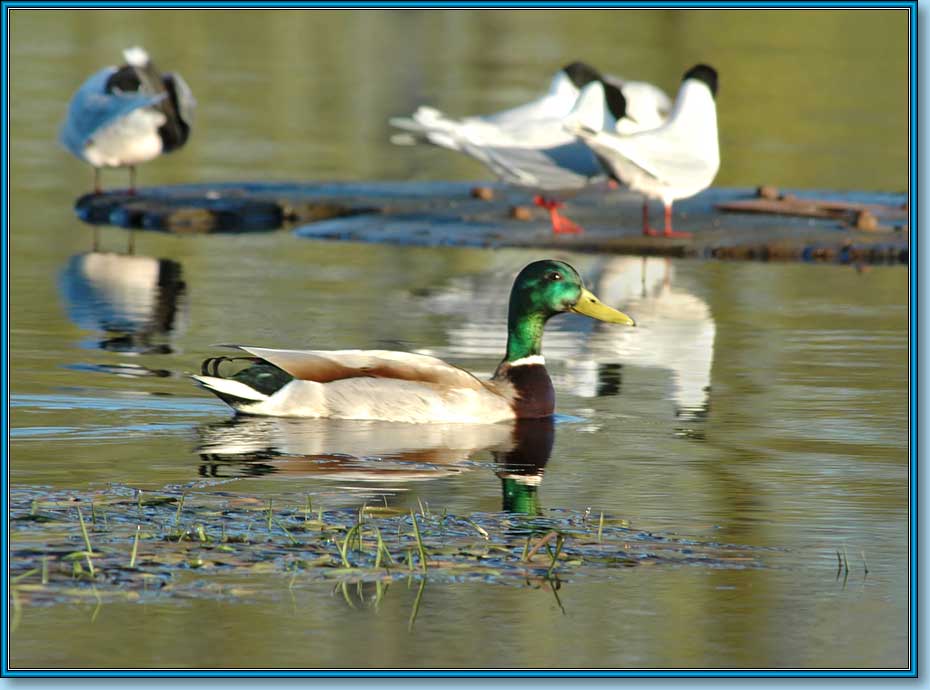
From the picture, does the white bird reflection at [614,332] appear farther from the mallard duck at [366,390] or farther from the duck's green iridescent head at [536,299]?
the mallard duck at [366,390]

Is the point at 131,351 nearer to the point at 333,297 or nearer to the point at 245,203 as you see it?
the point at 333,297

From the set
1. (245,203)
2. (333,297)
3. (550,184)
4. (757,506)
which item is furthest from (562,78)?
(757,506)

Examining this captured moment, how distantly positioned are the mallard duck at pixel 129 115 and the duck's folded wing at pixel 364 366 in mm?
10299

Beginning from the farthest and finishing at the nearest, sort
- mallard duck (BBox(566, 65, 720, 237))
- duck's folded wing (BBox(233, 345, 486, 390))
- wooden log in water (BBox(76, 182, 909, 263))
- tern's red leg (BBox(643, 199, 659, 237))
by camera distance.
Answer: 1. tern's red leg (BBox(643, 199, 659, 237))
2. wooden log in water (BBox(76, 182, 909, 263))
3. mallard duck (BBox(566, 65, 720, 237))
4. duck's folded wing (BBox(233, 345, 486, 390))

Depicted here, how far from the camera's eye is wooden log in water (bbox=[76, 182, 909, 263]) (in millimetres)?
18703

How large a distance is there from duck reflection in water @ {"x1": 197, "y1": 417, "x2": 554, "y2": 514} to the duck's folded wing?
0.82ft

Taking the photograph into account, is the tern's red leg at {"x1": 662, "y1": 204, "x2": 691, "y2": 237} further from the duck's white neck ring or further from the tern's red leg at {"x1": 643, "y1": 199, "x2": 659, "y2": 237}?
the duck's white neck ring

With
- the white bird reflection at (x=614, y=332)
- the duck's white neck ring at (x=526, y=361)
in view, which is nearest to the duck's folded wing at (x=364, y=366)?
the duck's white neck ring at (x=526, y=361)

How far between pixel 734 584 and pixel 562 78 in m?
13.1

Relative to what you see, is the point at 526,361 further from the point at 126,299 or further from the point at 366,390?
the point at 126,299

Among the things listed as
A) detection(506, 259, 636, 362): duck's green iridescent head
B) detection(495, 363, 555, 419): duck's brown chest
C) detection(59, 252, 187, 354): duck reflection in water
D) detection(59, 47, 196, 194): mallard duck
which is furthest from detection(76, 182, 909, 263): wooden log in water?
detection(495, 363, 555, 419): duck's brown chest

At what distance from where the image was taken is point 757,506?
920 centimetres

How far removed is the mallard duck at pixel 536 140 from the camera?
18891 mm

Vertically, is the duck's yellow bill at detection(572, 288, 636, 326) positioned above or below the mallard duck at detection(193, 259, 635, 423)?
above
